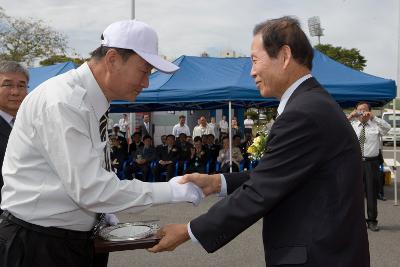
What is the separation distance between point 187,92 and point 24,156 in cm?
797

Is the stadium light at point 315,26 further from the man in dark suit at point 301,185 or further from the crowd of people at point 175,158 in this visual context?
the man in dark suit at point 301,185

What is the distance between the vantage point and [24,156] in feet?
5.96

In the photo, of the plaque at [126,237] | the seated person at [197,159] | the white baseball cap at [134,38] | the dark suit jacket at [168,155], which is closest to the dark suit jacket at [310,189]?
the plaque at [126,237]

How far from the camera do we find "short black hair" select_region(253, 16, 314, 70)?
6.15 feet

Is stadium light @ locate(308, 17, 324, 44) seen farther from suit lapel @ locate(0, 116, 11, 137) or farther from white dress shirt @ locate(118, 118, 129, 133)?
suit lapel @ locate(0, 116, 11, 137)

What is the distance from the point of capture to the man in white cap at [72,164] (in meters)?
1.70

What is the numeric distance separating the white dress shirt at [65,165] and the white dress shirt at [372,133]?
627 cm

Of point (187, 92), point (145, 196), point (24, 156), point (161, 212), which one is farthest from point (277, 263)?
point (187, 92)

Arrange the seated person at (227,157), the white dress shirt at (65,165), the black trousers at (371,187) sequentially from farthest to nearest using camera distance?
the seated person at (227,157) < the black trousers at (371,187) < the white dress shirt at (65,165)

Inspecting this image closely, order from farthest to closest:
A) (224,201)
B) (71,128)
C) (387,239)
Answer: (387,239) < (224,201) < (71,128)

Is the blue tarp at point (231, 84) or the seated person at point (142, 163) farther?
the seated person at point (142, 163)

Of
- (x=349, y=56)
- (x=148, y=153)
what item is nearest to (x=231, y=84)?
(x=148, y=153)

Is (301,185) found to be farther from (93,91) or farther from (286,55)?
(93,91)

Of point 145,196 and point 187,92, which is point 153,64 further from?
point 187,92
